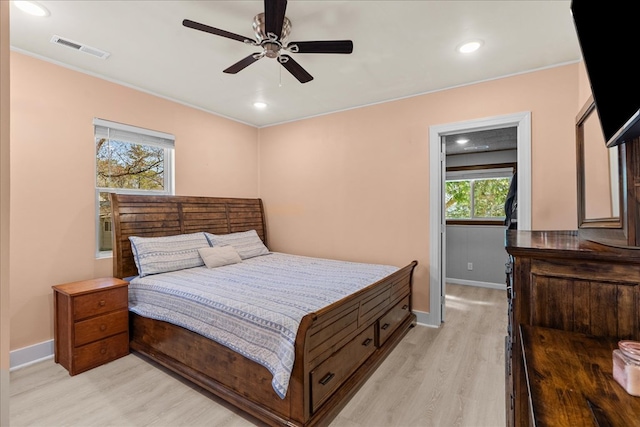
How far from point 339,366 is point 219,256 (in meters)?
1.87

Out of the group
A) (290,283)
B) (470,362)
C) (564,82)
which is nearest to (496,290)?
(470,362)

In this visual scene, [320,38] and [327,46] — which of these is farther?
[320,38]

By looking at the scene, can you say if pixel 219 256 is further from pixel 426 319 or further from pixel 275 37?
pixel 426 319

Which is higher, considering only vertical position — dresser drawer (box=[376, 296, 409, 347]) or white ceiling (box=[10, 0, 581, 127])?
white ceiling (box=[10, 0, 581, 127])

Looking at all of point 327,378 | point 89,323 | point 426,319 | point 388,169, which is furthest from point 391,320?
point 89,323

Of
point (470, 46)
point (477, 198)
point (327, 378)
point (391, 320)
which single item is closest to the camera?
point (327, 378)

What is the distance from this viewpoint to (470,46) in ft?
7.82

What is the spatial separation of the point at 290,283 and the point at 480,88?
105 inches

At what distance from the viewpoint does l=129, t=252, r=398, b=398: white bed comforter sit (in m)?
1.77

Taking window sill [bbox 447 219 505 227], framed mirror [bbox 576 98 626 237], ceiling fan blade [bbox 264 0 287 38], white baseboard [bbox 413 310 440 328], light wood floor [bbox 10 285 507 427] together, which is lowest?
light wood floor [bbox 10 285 507 427]

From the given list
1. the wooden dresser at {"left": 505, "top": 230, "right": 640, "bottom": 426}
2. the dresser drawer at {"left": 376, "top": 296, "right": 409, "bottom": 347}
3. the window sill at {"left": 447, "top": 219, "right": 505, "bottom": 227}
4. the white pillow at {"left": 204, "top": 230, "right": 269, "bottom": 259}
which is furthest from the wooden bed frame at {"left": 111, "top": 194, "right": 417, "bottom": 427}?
the window sill at {"left": 447, "top": 219, "right": 505, "bottom": 227}

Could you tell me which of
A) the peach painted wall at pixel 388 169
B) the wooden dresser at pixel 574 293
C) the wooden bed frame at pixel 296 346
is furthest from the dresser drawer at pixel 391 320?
the wooden dresser at pixel 574 293

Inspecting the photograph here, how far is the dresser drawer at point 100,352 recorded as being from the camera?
7.74 ft

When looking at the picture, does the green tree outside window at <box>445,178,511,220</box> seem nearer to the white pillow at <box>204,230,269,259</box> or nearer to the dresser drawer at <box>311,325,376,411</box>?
the white pillow at <box>204,230,269,259</box>
